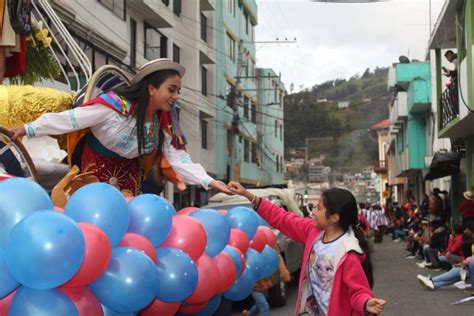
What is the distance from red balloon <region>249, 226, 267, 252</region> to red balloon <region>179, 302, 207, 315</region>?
40.8 inches

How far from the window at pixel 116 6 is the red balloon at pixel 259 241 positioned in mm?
15587

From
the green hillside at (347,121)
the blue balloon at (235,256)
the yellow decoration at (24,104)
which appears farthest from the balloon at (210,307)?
the green hillside at (347,121)

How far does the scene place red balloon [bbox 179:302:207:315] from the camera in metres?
3.91

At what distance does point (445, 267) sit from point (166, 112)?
12391mm

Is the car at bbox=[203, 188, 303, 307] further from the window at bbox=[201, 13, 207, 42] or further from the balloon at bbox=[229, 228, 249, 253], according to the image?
the window at bbox=[201, 13, 207, 42]

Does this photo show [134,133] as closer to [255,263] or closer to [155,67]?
[155,67]

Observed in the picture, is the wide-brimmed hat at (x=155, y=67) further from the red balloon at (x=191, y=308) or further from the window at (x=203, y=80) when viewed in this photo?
the window at (x=203, y=80)

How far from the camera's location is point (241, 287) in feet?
15.1

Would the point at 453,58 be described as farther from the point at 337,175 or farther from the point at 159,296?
the point at 337,175

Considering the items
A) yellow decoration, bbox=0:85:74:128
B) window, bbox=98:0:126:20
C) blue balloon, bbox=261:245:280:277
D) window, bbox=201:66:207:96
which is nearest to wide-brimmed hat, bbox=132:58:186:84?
yellow decoration, bbox=0:85:74:128

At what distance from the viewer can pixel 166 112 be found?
4602 mm

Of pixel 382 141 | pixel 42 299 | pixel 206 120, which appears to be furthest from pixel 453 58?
pixel 382 141

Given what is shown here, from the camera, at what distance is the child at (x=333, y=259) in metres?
4.12

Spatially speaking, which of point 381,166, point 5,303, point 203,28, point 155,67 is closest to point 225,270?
point 155,67
